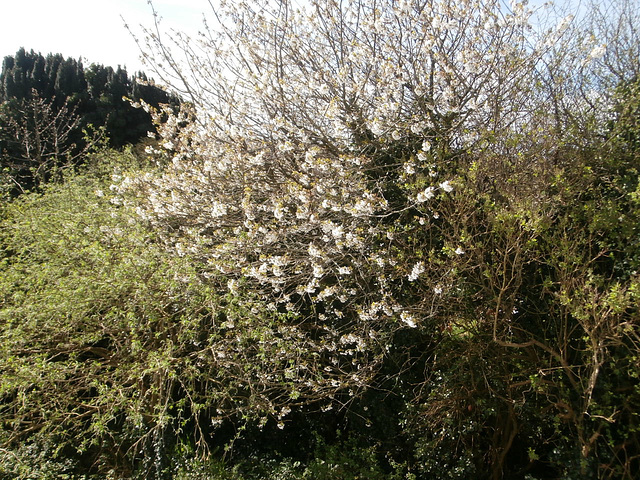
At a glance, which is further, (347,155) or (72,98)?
(72,98)

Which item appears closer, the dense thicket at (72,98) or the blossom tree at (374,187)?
the blossom tree at (374,187)

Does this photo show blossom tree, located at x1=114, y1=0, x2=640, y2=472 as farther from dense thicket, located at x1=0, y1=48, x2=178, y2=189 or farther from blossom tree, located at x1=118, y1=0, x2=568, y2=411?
dense thicket, located at x1=0, y1=48, x2=178, y2=189

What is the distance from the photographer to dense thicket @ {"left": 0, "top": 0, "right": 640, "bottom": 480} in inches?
137

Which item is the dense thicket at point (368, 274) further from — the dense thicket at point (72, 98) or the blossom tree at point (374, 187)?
the dense thicket at point (72, 98)

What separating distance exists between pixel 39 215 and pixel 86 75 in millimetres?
8732

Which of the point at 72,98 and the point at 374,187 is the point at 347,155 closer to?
the point at 374,187

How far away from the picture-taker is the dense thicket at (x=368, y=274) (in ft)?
11.4

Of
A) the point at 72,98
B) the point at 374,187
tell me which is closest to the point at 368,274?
the point at 374,187

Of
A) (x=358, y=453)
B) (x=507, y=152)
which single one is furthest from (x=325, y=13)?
(x=358, y=453)

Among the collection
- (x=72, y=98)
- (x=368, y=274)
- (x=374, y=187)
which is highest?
(x=72, y=98)

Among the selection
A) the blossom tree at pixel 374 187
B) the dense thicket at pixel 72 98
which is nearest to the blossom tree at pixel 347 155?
the blossom tree at pixel 374 187

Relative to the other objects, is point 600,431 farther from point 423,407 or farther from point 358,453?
point 358,453

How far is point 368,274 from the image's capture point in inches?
164

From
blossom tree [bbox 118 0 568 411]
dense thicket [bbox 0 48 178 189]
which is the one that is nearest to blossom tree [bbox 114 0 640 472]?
blossom tree [bbox 118 0 568 411]
